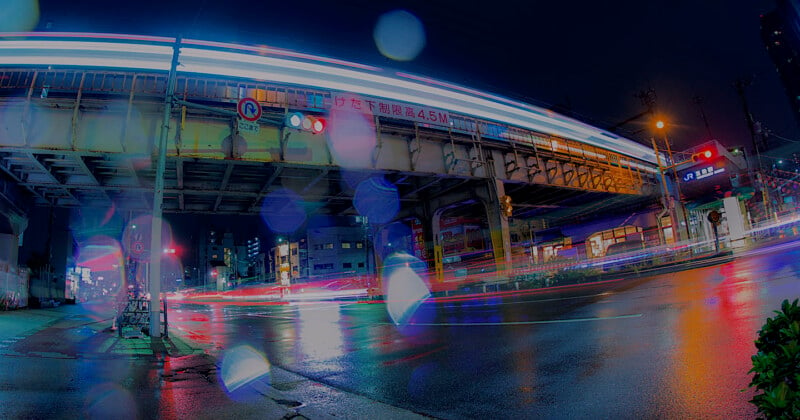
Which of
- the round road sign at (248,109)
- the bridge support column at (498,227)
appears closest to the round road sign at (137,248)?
the round road sign at (248,109)

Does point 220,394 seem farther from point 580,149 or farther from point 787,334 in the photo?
point 580,149

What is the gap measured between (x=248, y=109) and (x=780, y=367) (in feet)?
41.7

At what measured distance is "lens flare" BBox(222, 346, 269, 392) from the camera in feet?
18.1

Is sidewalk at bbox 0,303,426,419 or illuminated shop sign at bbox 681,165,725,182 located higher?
illuminated shop sign at bbox 681,165,725,182

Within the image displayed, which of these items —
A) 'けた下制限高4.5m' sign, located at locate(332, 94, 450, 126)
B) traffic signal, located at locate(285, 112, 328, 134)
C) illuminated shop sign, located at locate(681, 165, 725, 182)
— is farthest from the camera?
illuminated shop sign, located at locate(681, 165, 725, 182)

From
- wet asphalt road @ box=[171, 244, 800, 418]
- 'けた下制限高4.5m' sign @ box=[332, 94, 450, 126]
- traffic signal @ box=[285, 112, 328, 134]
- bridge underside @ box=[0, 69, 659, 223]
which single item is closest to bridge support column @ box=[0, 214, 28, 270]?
bridge underside @ box=[0, 69, 659, 223]

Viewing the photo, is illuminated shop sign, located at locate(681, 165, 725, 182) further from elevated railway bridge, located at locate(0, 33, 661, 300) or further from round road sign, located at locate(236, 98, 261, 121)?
round road sign, located at locate(236, 98, 261, 121)

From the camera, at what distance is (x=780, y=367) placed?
1.76m

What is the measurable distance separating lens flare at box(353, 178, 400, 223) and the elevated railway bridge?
2.48 ft

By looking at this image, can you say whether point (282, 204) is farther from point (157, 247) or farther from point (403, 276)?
point (157, 247)

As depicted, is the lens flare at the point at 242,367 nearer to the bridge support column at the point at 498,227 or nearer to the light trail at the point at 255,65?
the light trail at the point at 255,65

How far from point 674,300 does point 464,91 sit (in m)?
16.4

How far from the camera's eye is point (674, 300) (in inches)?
345

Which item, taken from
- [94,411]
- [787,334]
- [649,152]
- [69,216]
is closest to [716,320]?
[787,334]
